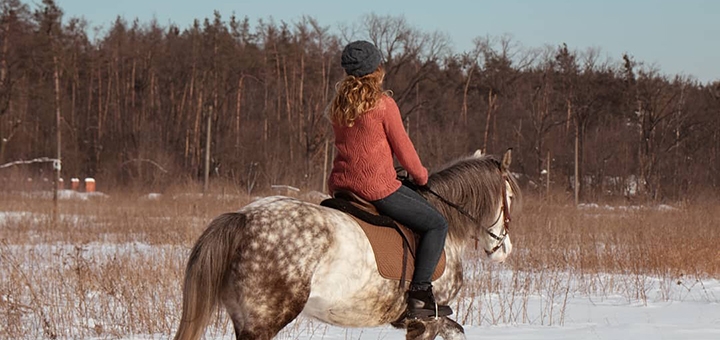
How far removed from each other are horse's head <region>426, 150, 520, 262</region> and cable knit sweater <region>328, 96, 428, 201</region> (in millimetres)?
572

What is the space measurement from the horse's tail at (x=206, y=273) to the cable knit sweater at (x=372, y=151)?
83cm

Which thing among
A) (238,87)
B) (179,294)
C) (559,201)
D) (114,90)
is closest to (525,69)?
(238,87)

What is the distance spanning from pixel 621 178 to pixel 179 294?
38375 mm

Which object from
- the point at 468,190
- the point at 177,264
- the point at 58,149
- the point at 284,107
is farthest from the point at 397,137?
the point at 284,107

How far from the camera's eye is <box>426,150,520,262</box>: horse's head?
5.12m

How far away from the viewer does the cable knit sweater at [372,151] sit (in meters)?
4.48

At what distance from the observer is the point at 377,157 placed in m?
4.52

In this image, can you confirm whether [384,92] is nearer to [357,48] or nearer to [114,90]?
[357,48]

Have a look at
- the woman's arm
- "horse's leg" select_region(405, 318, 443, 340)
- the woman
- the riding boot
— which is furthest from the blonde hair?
"horse's leg" select_region(405, 318, 443, 340)

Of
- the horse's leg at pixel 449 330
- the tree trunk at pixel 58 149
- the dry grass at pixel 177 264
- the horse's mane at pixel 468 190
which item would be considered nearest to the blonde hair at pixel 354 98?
the horse's mane at pixel 468 190

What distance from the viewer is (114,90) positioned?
164 ft

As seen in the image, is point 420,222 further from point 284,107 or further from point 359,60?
point 284,107

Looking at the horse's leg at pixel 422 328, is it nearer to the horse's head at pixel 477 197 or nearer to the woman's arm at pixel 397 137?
the horse's head at pixel 477 197

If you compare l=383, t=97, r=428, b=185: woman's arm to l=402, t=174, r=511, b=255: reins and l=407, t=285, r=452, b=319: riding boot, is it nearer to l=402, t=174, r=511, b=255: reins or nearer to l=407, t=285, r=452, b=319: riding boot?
l=402, t=174, r=511, b=255: reins
